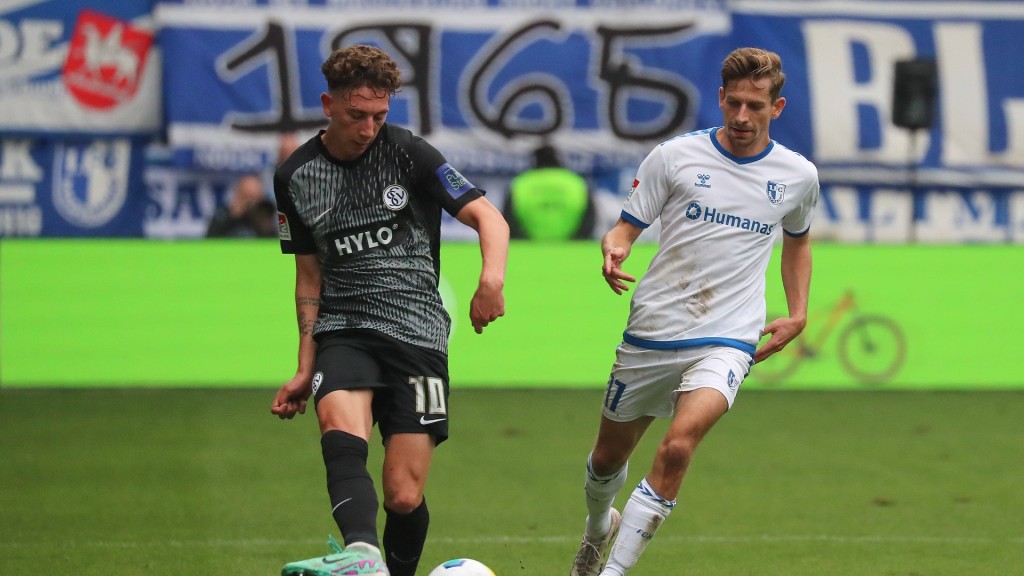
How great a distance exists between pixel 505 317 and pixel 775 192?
663cm

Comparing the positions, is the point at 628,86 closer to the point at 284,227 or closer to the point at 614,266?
the point at 614,266

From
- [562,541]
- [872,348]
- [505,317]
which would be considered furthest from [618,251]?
[872,348]

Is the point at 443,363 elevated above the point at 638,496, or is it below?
above

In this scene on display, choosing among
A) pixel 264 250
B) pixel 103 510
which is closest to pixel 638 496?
pixel 103 510

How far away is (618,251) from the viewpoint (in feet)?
18.8

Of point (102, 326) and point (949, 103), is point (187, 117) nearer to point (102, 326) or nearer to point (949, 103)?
point (102, 326)

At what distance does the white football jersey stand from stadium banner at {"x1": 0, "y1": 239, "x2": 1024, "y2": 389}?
621cm

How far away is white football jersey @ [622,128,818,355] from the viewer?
19.3 ft

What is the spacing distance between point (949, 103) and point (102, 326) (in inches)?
496

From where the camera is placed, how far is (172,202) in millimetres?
19906

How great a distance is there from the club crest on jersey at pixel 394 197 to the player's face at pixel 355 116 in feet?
0.57

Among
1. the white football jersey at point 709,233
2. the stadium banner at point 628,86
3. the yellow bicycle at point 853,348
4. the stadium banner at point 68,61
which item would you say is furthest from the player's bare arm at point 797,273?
the stadium banner at point 68,61

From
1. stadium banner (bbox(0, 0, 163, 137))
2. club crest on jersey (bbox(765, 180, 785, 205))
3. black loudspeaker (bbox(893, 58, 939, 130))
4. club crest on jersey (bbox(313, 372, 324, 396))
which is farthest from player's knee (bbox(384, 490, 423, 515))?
stadium banner (bbox(0, 0, 163, 137))

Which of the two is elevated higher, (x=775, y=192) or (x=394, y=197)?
(x=394, y=197)
